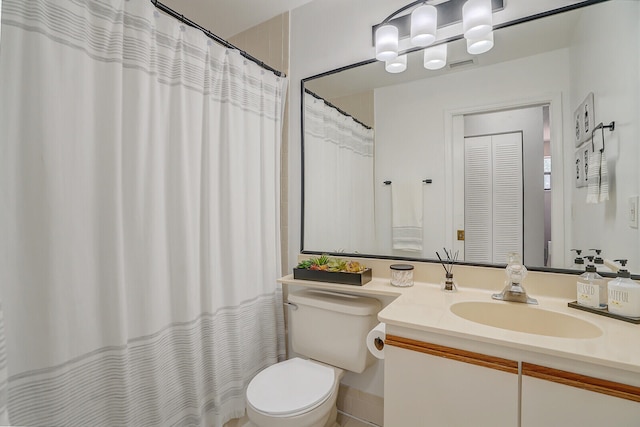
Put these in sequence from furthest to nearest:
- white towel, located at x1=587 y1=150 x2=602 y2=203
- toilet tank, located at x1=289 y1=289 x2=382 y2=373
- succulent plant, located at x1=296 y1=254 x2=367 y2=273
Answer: succulent plant, located at x1=296 y1=254 x2=367 y2=273 → toilet tank, located at x1=289 y1=289 x2=382 y2=373 → white towel, located at x1=587 y1=150 x2=602 y2=203

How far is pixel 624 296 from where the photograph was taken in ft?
3.48

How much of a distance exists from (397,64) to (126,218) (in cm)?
149

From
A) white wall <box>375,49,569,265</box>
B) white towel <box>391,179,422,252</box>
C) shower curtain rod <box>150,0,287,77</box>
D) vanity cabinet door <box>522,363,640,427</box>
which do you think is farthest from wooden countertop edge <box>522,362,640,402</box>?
shower curtain rod <box>150,0,287,77</box>

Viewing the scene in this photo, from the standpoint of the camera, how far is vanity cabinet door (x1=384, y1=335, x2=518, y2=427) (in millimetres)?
964

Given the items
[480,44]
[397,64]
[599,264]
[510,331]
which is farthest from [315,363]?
[480,44]

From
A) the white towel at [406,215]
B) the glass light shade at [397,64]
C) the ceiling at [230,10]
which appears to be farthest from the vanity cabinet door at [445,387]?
the ceiling at [230,10]

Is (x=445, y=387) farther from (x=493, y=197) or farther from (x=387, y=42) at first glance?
(x=387, y=42)

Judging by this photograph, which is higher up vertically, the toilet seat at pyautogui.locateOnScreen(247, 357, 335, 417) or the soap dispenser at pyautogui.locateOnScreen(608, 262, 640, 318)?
the soap dispenser at pyautogui.locateOnScreen(608, 262, 640, 318)

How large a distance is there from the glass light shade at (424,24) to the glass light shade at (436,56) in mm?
77

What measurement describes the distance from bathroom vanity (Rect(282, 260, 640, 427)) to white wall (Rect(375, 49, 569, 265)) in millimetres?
386

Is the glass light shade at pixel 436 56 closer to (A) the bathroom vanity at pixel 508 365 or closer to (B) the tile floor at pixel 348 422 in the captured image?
(A) the bathroom vanity at pixel 508 365

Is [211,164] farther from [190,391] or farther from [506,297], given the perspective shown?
[506,297]

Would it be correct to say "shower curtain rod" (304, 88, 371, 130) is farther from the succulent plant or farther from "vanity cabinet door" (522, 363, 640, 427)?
"vanity cabinet door" (522, 363, 640, 427)

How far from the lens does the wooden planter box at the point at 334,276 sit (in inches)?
62.2
